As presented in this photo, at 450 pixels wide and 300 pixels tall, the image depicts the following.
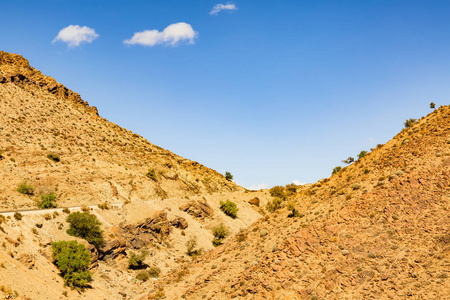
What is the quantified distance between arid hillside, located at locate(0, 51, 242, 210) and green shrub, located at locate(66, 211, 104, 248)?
32.4ft

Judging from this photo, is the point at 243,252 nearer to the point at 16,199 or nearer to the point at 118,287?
the point at 118,287

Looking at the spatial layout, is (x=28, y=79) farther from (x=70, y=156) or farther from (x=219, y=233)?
(x=219, y=233)

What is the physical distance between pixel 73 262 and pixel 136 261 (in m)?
8.36

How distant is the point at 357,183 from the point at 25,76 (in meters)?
84.2

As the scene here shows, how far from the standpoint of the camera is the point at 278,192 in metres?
69.1

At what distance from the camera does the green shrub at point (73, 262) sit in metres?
28.3

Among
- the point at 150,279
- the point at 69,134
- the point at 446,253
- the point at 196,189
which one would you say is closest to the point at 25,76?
the point at 69,134

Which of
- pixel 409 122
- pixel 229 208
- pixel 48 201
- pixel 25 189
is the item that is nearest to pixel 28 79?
pixel 25 189

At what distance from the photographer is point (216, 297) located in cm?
2308

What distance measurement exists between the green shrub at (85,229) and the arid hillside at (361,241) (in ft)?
31.9

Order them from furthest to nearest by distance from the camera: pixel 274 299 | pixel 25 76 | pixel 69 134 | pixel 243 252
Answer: pixel 25 76 → pixel 69 134 → pixel 243 252 → pixel 274 299

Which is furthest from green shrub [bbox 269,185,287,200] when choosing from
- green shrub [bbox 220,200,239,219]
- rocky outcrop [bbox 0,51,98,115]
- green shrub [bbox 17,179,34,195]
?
rocky outcrop [bbox 0,51,98,115]

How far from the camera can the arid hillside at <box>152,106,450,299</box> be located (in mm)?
17984

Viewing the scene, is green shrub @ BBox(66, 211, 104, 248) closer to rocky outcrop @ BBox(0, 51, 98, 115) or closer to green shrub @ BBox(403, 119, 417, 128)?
green shrub @ BBox(403, 119, 417, 128)
